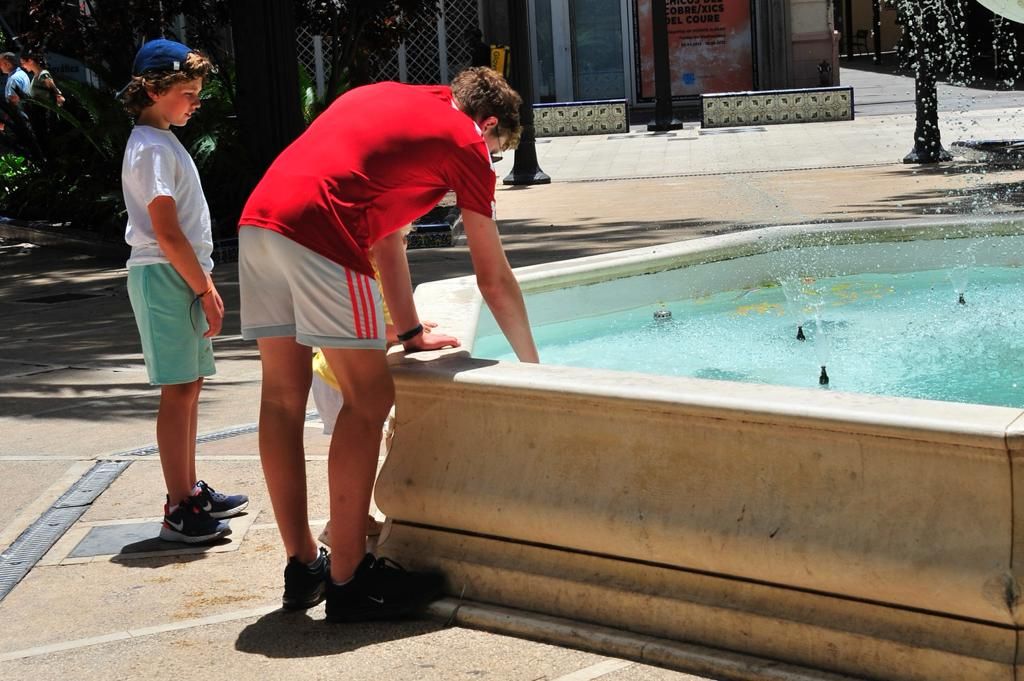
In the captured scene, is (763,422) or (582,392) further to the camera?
(582,392)

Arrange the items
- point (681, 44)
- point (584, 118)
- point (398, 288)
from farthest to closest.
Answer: point (681, 44)
point (584, 118)
point (398, 288)

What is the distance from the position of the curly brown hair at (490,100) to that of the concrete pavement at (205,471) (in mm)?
1344

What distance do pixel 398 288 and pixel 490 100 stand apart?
0.68m

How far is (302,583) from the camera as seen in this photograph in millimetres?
3957

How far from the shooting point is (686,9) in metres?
30.9

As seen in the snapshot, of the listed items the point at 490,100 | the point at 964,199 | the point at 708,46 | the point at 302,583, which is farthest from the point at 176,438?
the point at 708,46

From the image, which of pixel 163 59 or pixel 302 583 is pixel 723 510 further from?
pixel 163 59

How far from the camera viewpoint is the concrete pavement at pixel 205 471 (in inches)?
143

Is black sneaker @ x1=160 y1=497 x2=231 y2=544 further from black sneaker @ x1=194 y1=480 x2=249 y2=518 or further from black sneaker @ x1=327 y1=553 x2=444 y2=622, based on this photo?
black sneaker @ x1=327 y1=553 x2=444 y2=622

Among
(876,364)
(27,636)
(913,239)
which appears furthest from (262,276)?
(913,239)

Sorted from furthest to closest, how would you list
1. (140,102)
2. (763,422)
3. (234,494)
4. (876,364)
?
(876,364) < (234,494) < (140,102) < (763,422)

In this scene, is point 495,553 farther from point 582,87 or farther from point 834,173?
point 582,87

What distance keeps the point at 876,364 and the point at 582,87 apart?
26.4m

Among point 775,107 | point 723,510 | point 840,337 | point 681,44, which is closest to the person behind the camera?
point 723,510
